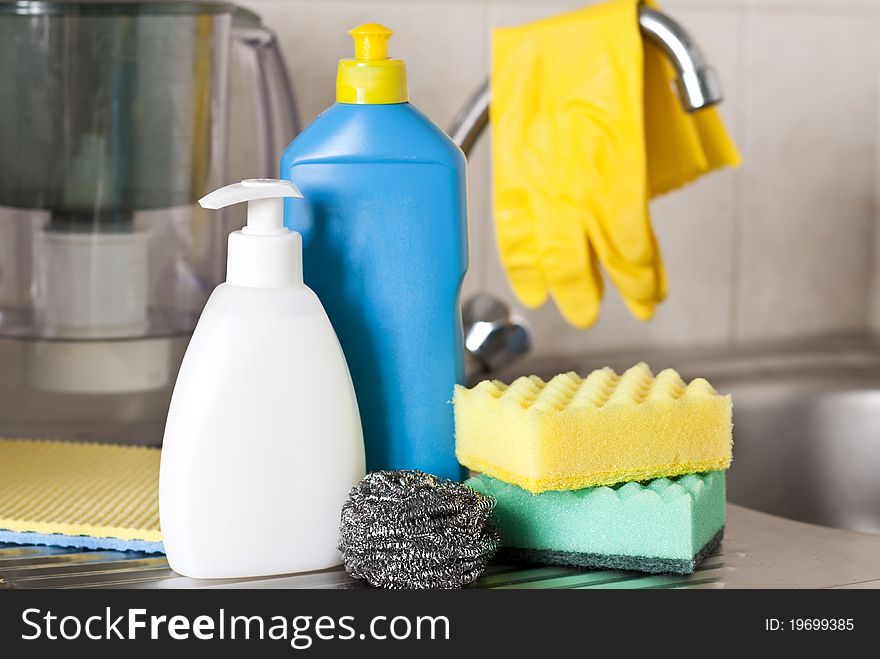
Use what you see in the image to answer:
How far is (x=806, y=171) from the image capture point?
1.24m

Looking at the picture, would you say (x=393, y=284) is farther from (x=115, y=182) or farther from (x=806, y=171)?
(x=806, y=171)

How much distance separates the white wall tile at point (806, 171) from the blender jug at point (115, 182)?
0.54 meters

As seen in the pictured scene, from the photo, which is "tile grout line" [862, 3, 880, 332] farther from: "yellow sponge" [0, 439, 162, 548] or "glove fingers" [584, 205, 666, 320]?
"yellow sponge" [0, 439, 162, 548]

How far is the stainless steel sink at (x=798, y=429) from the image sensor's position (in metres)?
1.03

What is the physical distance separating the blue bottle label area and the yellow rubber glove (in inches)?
10.3

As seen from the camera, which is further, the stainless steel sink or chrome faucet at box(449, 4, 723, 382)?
the stainless steel sink

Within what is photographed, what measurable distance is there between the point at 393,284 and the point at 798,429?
64 cm

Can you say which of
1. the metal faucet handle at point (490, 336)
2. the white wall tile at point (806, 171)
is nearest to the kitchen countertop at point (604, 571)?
the metal faucet handle at point (490, 336)

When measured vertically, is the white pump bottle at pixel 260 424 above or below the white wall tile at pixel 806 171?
below

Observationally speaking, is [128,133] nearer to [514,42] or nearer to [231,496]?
[514,42]

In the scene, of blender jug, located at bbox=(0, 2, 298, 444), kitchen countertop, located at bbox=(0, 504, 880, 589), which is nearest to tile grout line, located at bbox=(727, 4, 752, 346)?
blender jug, located at bbox=(0, 2, 298, 444)

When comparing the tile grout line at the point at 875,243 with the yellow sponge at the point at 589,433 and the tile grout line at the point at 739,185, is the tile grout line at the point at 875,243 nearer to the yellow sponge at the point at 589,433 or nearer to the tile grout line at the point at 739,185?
the tile grout line at the point at 739,185

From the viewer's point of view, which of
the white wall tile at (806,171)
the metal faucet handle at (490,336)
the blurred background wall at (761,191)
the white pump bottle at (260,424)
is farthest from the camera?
the white wall tile at (806,171)

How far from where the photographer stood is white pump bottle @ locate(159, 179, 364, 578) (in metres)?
0.50
